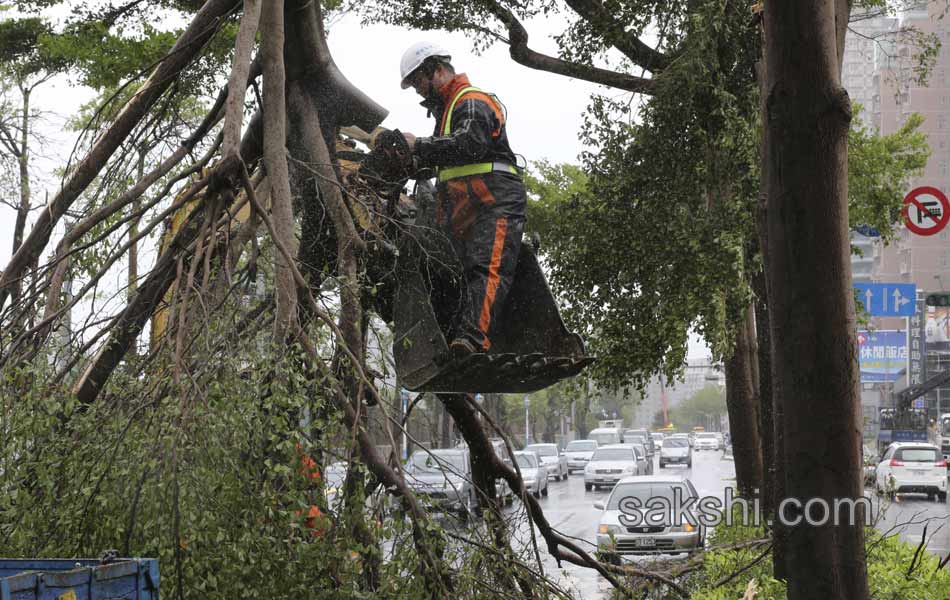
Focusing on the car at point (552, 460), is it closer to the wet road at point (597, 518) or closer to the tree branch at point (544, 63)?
the wet road at point (597, 518)

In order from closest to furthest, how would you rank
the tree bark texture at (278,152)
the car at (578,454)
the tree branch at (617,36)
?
the tree bark texture at (278,152), the tree branch at (617,36), the car at (578,454)

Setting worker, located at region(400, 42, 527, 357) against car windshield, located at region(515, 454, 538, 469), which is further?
car windshield, located at region(515, 454, 538, 469)

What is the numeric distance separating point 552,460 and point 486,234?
126ft

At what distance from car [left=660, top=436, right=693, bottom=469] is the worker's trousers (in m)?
48.4

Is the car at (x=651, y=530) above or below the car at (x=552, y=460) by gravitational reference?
above

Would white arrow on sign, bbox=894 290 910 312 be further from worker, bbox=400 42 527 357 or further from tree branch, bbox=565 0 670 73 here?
worker, bbox=400 42 527 357

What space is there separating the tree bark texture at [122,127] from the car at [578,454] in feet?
143

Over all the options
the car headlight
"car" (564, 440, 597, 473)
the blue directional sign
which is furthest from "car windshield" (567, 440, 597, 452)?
the car headlight

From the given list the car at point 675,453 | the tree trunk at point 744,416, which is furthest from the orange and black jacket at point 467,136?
the car at point 675,453

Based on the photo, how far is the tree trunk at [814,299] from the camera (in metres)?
5.46

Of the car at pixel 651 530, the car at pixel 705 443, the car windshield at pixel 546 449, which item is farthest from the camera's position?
the car at pixel 705 443

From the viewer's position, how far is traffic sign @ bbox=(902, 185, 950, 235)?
17.7 m

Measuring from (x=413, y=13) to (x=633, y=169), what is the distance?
3103 millimetres

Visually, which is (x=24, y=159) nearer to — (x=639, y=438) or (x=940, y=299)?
(x=940, y=299)
